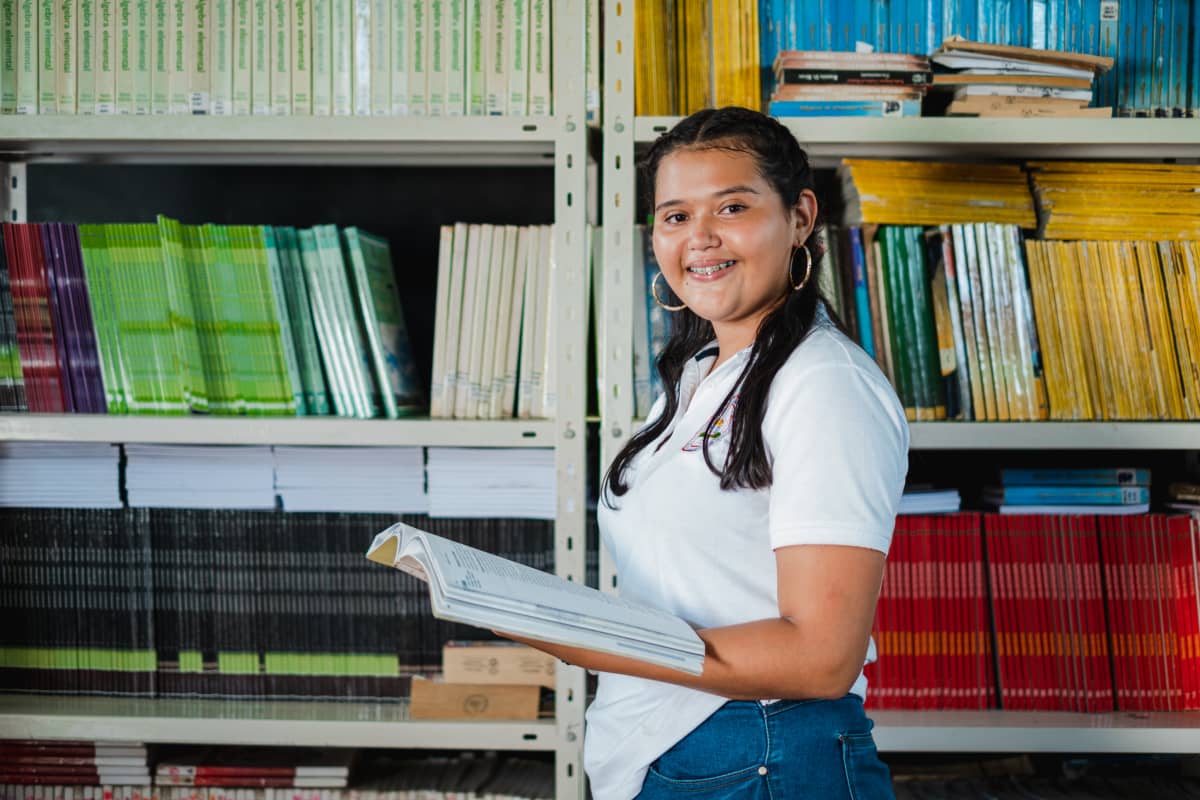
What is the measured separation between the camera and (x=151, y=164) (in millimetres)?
1923

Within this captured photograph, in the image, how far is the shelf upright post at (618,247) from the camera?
1480 millimetres

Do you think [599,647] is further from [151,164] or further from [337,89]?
[151,164]

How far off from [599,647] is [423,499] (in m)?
0.89

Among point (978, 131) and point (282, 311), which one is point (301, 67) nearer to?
point (282, 311)

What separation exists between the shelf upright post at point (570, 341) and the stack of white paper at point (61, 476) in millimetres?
747

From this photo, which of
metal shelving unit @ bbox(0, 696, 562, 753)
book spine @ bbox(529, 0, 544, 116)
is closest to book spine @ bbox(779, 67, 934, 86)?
book spine @ bbox(529, 0, 544, 116)

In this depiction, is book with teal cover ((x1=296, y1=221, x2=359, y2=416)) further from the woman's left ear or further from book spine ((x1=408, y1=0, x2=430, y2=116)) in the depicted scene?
the woman's left ear

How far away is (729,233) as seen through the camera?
1.06m

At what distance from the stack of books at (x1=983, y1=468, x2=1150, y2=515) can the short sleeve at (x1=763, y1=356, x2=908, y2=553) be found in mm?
→ 788

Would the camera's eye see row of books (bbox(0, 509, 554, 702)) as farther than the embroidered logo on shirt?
Yes

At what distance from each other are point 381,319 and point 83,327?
0.48 m

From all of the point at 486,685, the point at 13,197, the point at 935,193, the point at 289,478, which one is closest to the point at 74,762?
the point at 289,478

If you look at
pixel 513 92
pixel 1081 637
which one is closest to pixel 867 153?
pixel 513 92

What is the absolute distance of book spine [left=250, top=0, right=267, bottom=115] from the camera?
154 cm
